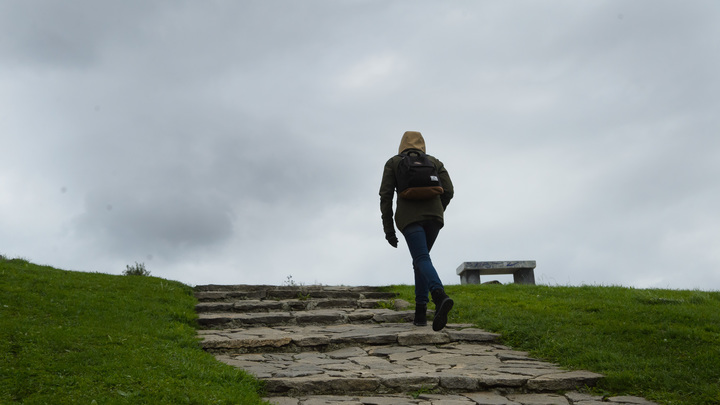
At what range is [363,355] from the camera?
23.5ft

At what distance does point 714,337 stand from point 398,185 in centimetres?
415

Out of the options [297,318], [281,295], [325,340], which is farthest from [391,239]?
[281,295]

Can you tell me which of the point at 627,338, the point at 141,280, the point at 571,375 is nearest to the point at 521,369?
the point at 571,375

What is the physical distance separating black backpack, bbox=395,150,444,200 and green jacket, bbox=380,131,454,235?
128 mm

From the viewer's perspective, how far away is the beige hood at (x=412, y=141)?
8.27 meters

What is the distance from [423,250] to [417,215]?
0.46 meters

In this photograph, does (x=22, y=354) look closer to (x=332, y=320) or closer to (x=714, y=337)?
(x=332, y=320)

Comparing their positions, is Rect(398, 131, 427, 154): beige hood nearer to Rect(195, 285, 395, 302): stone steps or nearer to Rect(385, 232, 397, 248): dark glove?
Rect(385, 232, 397, 248): dark glove

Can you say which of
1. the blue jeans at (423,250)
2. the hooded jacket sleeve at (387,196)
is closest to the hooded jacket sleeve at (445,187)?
the blue jeans at (423,250)

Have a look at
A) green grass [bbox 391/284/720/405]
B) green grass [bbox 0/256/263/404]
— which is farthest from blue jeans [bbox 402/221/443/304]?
green grass [bbox 0/256/263/404]

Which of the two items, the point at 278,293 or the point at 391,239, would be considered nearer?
the point at 391,239

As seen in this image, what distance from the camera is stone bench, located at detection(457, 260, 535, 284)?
13.7 metres

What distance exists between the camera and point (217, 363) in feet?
20.6

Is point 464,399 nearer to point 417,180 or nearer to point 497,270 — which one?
point 417,180
